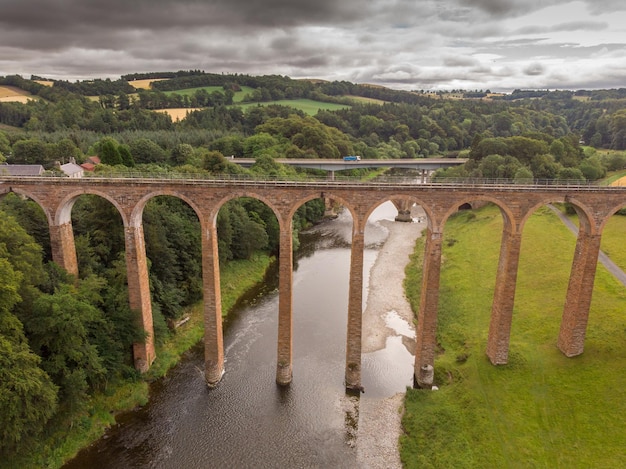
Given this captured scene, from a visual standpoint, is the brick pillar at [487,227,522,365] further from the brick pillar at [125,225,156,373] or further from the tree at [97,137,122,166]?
the tree at [97,137,122,166]

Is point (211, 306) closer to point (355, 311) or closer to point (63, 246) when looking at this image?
point (355, 311)

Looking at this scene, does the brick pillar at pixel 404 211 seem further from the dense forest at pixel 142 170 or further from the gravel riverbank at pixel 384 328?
the dense forest at pixel 142 170

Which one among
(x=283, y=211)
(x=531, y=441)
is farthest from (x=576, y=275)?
(x=283, y=211)

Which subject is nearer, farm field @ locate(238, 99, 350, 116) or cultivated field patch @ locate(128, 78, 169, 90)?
farm field @ locate(238, 99, 350, 116)

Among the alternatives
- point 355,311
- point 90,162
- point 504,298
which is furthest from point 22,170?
point 504,298

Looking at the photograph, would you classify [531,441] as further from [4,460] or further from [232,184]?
Answer: [4,460]

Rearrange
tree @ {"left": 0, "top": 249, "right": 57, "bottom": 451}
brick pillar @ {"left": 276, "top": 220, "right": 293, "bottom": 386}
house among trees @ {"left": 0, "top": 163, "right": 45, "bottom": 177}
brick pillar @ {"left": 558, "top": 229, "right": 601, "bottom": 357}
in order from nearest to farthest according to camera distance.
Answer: tree @ {"left": 0, "top": 249, "right": 57, "bottom": 451} < brick pillar @ {"left": 558, "top": 229, "right": 601, "bottom": 357} < brick pillar @ {"left": 276, "top": 220, "right": 293, "bottom": 386} < house among trees @ {"left": 0, "top": 163, "right": 45, "bottom": 177}

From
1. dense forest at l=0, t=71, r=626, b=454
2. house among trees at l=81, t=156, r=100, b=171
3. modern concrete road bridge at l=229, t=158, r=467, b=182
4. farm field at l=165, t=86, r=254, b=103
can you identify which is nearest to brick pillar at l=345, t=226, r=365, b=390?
dense forest at l=0, t=71, r=626, b=454
